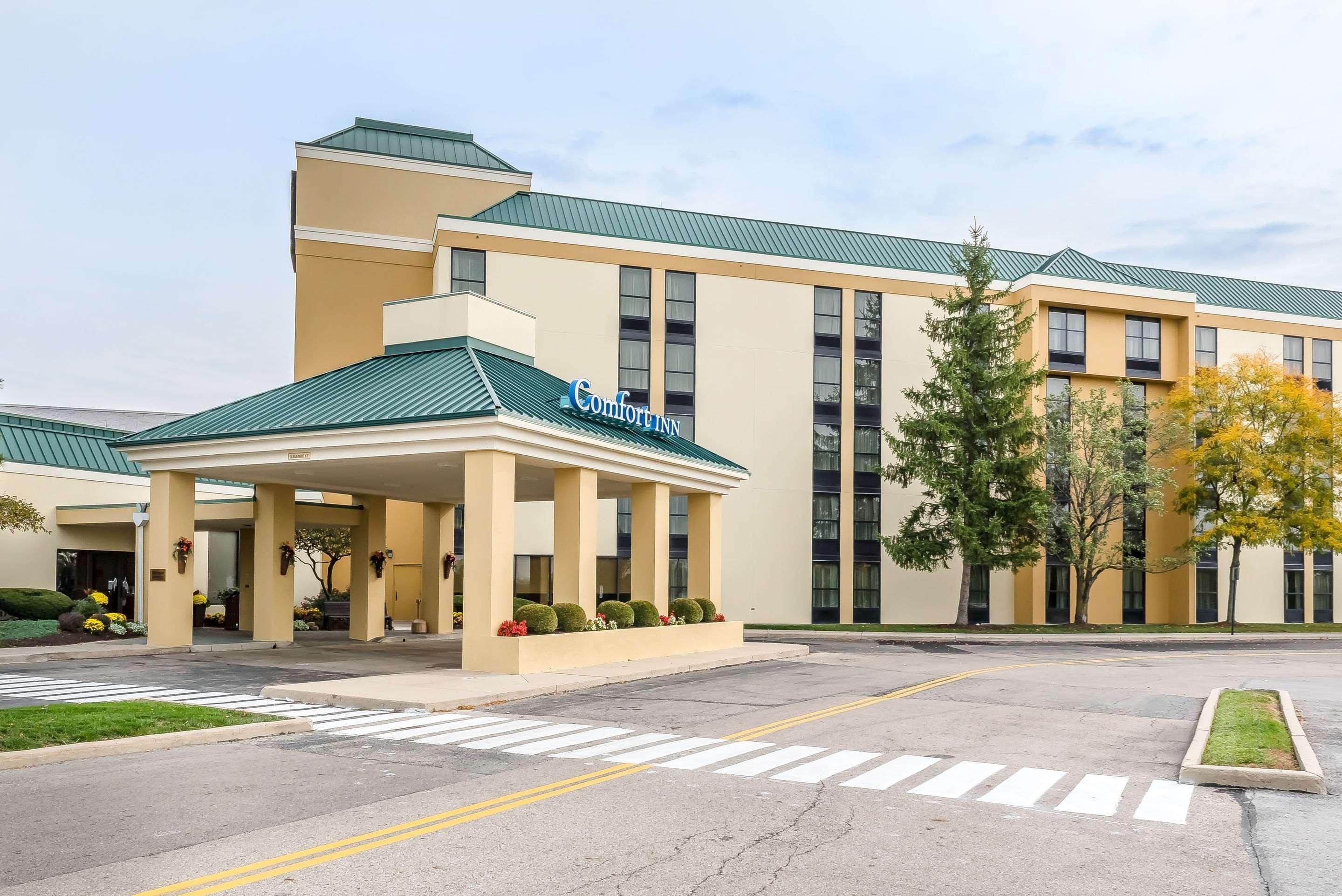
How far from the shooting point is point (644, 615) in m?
27.0

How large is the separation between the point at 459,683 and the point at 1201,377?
3958 cm

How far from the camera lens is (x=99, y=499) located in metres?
36.1

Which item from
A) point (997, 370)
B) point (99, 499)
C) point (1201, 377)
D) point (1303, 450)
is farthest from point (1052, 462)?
point (99, 499)

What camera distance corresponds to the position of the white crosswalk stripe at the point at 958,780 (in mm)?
10922

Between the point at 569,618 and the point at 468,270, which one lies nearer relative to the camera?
the point at 569,618

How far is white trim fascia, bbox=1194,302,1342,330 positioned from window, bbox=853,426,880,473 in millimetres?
17141

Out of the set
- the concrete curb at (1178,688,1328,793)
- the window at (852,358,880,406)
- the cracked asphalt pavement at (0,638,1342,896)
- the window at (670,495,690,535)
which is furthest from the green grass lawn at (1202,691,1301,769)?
the window at (852,358,880,406)

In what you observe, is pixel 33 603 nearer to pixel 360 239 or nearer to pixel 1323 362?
pixel 360 239

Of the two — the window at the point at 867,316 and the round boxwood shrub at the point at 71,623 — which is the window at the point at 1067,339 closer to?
the window at the point at 867,316

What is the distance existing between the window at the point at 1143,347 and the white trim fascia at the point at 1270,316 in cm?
235

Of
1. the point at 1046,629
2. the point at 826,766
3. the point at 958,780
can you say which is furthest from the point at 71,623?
the point at 1046,629

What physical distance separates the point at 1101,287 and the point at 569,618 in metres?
35.5

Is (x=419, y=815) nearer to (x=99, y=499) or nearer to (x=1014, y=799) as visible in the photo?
(x=1014, y=799)

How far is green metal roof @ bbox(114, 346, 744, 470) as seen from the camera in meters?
22.8
